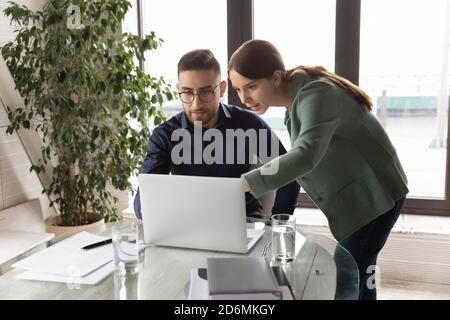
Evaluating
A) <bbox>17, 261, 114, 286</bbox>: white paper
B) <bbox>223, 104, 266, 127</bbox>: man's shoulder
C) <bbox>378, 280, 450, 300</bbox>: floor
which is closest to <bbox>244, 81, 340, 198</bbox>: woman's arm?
<bbox>17, 261, 114, 286</bbox>: white paper

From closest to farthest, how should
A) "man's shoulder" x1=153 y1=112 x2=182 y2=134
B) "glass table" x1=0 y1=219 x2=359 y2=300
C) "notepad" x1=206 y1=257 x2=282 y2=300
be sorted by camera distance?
"notepad" x1=206 y1=257 x2=282 y2=300, "glass table" x1=0 y1=219 x2=359 y2=300, "man's shoulder" x1=153 y1=112 x2=182 y2=134

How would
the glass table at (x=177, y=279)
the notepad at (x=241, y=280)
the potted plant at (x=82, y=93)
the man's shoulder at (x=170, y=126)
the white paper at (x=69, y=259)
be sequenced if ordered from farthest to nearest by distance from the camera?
the potted plant at (x=82, y=93), the man's shoulder at (x=170, y=126), the white paper at (x=69, y=259), the glass table at (x=177, y=279), the notepad at (x=241, y=280)

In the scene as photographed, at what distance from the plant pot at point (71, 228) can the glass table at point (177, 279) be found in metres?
1.38

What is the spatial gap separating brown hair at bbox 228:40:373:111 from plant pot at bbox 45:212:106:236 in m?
1.43

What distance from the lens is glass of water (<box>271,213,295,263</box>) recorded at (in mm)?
1261

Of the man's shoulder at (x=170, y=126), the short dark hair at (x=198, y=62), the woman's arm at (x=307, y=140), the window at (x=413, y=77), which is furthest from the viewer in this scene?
the window at (x=413, y=77)

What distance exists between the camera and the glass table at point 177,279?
3.48 feet

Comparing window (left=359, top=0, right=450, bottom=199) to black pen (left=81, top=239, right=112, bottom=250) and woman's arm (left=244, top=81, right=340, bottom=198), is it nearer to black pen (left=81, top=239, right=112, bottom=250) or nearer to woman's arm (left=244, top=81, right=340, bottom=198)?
woman's arm (left=244, top=81, right=340, bottom=198)

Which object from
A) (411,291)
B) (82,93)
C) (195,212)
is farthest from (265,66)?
(411,291)

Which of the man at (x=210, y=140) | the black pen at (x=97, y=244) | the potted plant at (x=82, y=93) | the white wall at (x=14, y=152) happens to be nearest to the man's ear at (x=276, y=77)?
the man at (x=210, y=140)

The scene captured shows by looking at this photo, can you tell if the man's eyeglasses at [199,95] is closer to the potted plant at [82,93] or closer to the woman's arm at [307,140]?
the woman's arm at [307,140]

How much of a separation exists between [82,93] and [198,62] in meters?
1.05

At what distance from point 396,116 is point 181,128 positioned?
1551 millimetres

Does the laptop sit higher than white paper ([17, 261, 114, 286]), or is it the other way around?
the laptop
